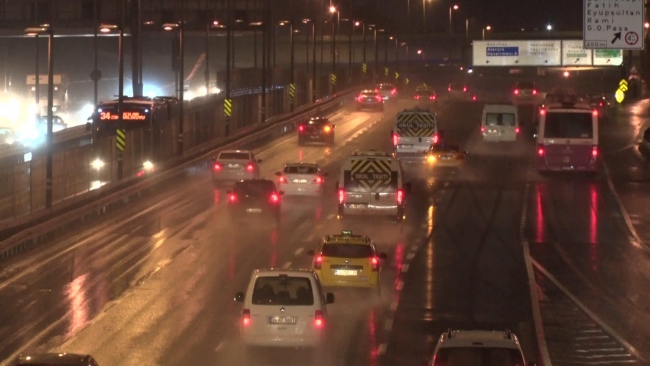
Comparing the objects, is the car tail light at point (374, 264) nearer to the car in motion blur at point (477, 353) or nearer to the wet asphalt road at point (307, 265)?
the wet asphalt road at point (307, 265)

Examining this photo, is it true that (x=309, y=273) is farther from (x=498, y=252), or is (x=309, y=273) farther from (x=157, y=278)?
(x=498, y=252)

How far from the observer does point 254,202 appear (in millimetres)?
35375

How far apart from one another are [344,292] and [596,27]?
42.9 feet

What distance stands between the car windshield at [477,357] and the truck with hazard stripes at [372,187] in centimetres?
2305

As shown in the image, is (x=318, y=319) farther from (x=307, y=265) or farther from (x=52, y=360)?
(x=307, y=265)

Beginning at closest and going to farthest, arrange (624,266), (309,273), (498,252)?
1. (309,273)
2. (624,266)
3. (498,252)

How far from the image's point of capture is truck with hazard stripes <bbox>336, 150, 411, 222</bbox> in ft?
116

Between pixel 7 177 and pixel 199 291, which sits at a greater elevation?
pixel 7 177

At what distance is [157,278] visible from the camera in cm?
2648

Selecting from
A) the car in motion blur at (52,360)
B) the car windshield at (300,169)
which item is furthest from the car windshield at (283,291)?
the car windshield at (300,169)

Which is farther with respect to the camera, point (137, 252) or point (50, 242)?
point (50, 242)

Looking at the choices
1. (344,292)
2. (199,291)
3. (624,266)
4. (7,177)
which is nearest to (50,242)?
(7,177)

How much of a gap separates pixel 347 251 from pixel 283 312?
21.4 ft

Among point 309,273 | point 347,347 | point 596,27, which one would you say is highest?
point 596,27
